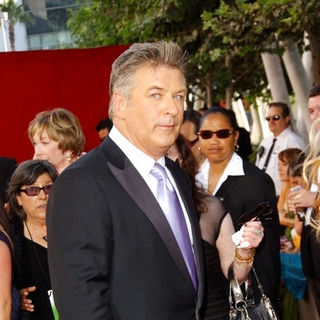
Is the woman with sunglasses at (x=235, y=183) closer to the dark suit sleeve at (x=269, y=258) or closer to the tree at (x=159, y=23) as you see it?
the dark suit sleeve at (x=269, y=258)

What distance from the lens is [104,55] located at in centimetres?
801

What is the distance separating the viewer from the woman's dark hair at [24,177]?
187 inches

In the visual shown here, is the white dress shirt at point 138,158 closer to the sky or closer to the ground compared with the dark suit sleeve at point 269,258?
closer to the sky

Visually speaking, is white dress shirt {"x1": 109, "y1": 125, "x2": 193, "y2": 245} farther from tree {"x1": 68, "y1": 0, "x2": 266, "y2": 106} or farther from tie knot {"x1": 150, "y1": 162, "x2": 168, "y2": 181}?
tree {"x1": 68, "y1": 0, "x2": 266, "y2": 106}

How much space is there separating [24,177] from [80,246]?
2011mm

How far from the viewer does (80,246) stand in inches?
112

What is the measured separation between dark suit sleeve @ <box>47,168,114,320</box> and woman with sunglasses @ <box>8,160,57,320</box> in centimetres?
136

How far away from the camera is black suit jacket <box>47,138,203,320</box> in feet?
9.29

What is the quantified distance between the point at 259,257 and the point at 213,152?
83cm

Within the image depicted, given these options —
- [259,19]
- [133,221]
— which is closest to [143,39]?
[259,19]

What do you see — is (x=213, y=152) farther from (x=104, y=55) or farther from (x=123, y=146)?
(x=104, y=55)

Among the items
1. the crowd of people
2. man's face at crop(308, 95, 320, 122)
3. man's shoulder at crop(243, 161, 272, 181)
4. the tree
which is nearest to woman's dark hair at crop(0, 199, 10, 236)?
the crowd of people

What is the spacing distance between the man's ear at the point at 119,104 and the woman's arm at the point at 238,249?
0.74m

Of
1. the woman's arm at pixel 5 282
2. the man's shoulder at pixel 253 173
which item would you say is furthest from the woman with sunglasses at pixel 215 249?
the man's shoulder at pixel 253 173
